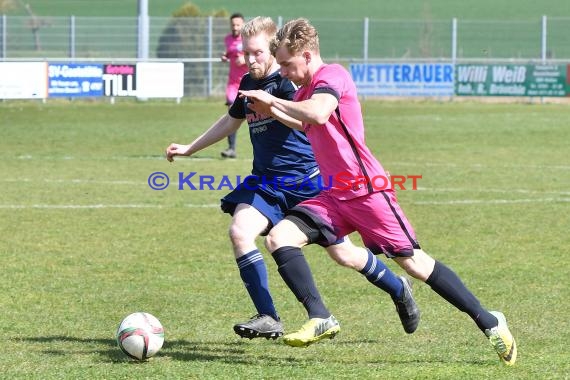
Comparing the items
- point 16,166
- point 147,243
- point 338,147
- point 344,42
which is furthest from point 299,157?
point 344,42

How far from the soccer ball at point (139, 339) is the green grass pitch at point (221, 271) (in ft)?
0.29

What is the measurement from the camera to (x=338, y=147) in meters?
5.93

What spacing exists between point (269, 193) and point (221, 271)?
8.08ft

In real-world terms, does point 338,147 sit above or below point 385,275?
above

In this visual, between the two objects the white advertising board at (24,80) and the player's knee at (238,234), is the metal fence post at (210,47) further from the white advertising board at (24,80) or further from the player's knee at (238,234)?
the player's knee at (238,234)

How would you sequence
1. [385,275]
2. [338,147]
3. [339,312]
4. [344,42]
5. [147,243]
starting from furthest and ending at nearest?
[344,42], [147,243], [339,312], [385,275], [338,147]

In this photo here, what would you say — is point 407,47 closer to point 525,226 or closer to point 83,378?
point 525,226

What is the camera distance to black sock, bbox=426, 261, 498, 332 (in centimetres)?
586

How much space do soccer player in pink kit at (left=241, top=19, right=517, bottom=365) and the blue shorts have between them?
1.56 feet

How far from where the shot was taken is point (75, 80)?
28.5 meters

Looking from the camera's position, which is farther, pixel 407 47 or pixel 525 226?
pixel 407 47

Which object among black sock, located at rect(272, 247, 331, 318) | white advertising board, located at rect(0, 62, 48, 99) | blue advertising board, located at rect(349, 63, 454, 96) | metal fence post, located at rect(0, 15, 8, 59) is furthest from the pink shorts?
metal fence post, located at rect(0, 15, 8, 59)

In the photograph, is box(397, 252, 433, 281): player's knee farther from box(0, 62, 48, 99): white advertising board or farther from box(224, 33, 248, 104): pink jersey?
box(0, 62, 48, 99): white advertising board

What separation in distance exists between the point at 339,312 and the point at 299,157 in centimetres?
131
